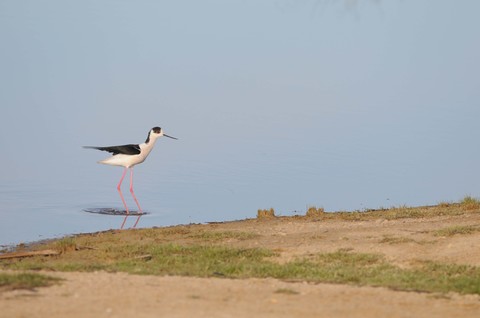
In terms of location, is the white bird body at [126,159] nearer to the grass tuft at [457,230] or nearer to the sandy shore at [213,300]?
the grass tuft at [457,230]

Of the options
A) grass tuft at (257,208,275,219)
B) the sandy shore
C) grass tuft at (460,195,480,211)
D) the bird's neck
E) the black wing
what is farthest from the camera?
the bird's neck

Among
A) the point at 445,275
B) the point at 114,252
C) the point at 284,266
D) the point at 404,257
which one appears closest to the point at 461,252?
the point at 404,257

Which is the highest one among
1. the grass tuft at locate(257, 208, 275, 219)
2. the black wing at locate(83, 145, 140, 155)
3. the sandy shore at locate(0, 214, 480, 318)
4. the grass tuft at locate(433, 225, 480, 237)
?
the black wing at locate(83, 145, 140, 155)

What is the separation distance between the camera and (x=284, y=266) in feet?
42.9

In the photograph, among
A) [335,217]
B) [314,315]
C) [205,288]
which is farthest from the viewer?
[335,217]

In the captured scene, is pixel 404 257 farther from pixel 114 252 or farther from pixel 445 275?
pixel 114 252

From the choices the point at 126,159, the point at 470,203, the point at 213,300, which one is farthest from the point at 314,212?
the point at 213,300

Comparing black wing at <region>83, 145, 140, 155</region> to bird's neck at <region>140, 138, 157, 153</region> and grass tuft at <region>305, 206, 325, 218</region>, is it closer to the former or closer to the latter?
bird's neck at <region>140, 138, 157, 153</region>

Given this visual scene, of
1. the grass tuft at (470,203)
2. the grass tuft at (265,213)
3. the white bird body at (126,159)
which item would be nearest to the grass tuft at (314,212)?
the grass tuft at (265,213)

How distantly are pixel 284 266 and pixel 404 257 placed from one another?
1943 mm

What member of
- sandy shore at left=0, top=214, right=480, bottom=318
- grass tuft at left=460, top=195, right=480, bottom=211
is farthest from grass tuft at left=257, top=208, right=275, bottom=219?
sandy shore at left=0, top=214, right=480, bottom=318

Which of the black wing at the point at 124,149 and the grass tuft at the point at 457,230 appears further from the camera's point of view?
the black wing at the point at 124,149

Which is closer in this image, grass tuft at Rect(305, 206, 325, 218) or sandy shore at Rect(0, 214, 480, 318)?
sandy shore at Rect(0, 214, 480, 318)

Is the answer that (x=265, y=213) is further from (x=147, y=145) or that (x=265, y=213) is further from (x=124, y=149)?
(x=147, y=145)
